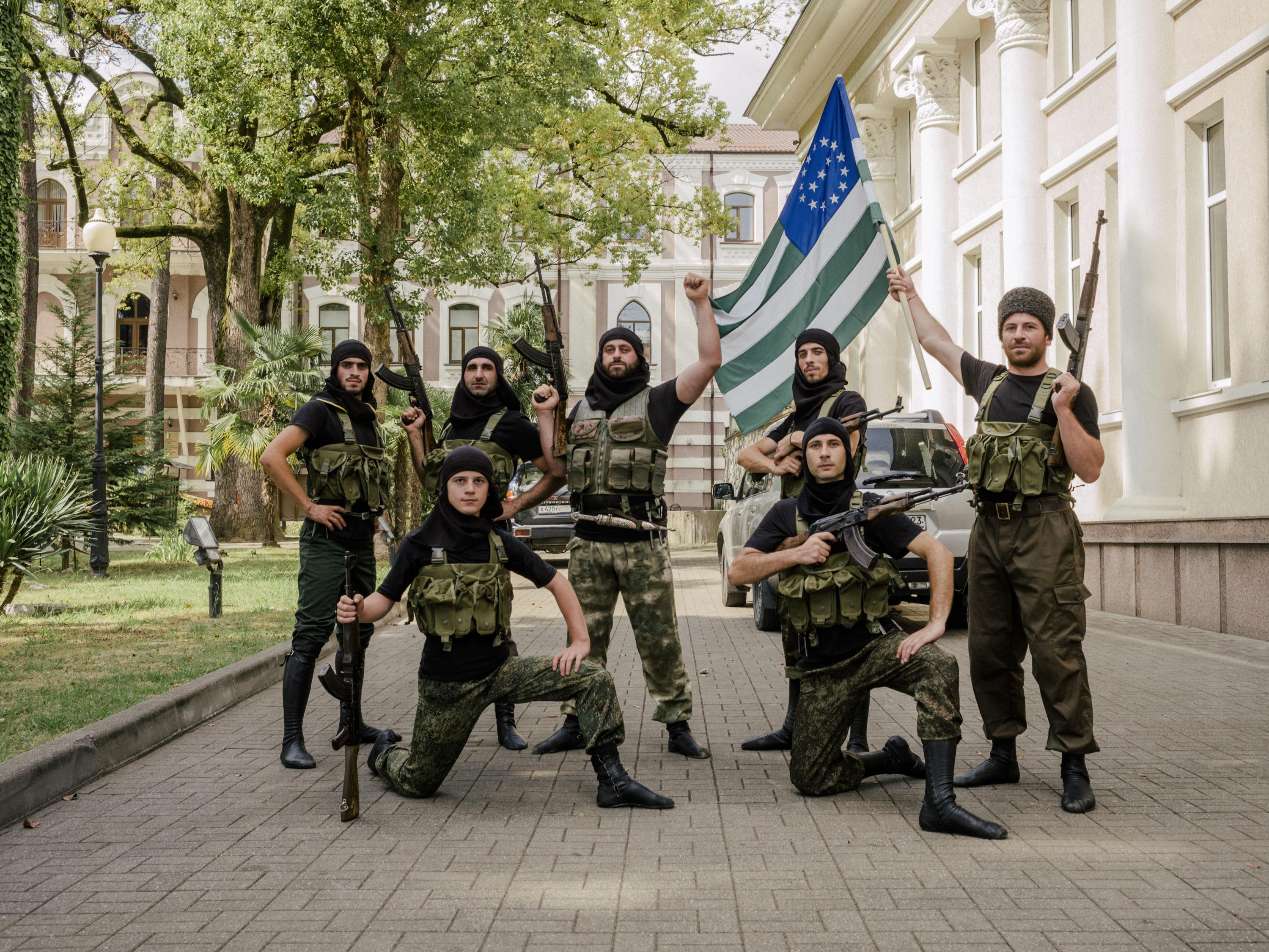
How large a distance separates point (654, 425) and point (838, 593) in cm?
156

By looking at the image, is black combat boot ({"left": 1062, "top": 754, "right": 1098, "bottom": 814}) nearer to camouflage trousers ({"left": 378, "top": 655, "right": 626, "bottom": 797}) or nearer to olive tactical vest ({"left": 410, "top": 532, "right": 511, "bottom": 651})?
camouflage trousers ({"left": 378, "top": 655, "right": 626, "bottom": 797})

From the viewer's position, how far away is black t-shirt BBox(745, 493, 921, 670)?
511 centimetres

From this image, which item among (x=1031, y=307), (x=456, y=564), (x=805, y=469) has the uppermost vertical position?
(x=1031, y=307)

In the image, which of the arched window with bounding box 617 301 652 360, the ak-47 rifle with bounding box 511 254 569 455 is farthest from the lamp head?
the arched window with bounding box 617 301 652 360

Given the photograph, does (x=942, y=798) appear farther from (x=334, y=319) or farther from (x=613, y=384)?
(x=334, y=319)

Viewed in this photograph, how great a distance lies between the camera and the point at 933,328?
5.92 meters

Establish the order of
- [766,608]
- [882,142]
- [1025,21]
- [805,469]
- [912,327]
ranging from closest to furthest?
[805,469] < [912,327] < [766,608] < [1025,21] < [882,142]

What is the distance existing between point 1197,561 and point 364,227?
13.6m

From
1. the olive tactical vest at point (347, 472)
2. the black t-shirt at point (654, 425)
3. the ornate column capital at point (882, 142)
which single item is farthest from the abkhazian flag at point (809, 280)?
the ornate column capital at point (882, 142)

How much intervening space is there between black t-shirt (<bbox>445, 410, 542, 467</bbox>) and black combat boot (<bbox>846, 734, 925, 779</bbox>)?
7.78 feet

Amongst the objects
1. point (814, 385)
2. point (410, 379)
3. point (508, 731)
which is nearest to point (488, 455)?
point (410, 379)

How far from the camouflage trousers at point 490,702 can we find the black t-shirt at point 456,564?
39 mm

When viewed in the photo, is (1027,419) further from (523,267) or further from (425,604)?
(523,267)

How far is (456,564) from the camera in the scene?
5316mm
